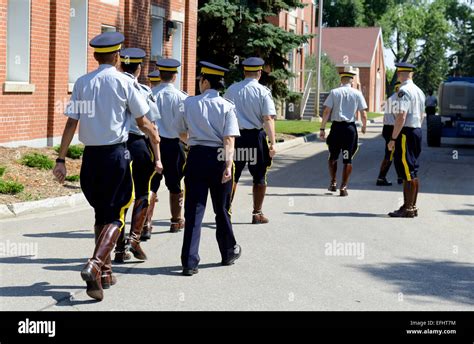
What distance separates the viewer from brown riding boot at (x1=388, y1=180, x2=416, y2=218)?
1320 cm

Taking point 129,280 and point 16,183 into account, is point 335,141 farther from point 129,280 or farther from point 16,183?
point 129,280

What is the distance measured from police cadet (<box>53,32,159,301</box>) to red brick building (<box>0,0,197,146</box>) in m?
9.52

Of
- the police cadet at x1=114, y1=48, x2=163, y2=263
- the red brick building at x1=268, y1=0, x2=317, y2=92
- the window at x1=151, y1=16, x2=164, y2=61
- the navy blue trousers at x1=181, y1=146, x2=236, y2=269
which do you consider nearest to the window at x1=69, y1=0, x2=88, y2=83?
the window at x1=151, y1=16, x2=164, y2=61

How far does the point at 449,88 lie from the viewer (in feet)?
101

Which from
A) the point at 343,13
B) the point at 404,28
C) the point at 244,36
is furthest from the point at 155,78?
the point at 404,28

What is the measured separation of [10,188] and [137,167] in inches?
162

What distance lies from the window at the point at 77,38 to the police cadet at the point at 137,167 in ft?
36.0

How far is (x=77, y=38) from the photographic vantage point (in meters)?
20.5

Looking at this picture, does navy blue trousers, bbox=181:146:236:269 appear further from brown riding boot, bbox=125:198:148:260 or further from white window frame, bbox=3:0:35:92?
white window frame, bbox=3:0:35:92

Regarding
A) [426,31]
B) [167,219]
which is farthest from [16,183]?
[426,31]

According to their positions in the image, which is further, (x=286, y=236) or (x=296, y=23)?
(x=296, y=23)

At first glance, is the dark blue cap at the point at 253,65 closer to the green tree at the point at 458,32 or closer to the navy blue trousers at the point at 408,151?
the navy blue trousers at the point at 408,151
